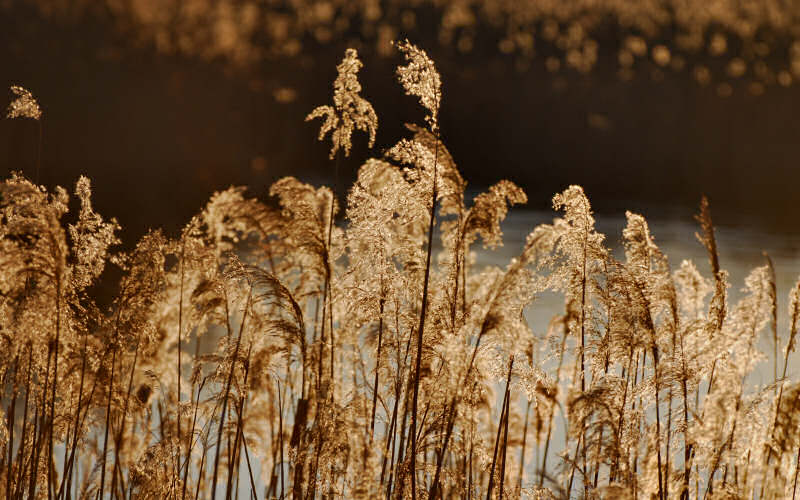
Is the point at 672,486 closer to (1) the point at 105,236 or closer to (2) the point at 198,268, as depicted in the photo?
(2) the point at 198,268

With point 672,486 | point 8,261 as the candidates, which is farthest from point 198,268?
point 672,486

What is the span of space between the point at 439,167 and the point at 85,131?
92.6 m

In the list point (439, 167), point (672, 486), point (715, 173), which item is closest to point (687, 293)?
point (672, 486)

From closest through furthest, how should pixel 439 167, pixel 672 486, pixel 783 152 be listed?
pixel 439 167 < pixel 672 486 < pixel 783 152

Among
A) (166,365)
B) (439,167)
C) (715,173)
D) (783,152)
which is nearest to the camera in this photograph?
(439,167)

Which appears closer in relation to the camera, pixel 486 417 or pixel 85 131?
pixel 486 417

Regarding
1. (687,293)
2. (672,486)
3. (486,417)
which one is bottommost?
(672,486)

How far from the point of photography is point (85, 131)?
84.9m

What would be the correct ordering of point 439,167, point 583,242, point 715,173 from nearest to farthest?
point 439,167 → point 583,242 → point 715,173

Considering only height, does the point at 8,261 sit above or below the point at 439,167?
below

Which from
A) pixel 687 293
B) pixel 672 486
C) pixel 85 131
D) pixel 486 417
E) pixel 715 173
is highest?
pixel 85 131

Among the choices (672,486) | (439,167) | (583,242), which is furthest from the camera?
(583,242)

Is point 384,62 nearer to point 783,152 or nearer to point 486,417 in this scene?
point 783,152

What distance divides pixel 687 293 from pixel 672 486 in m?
1.08
